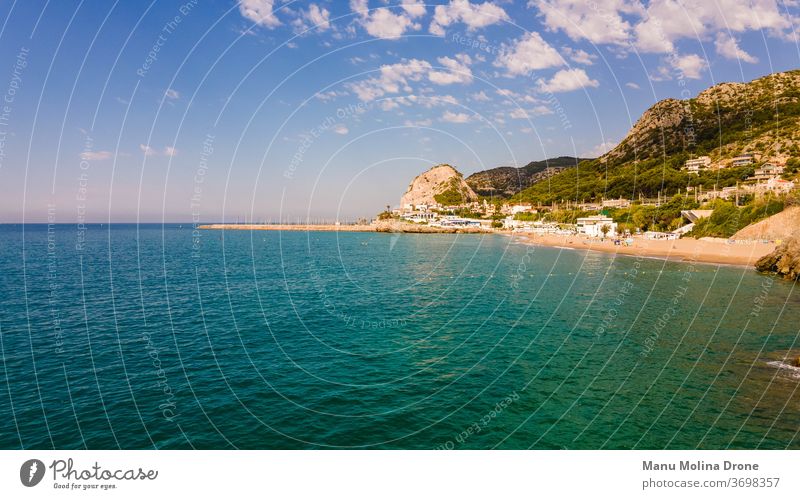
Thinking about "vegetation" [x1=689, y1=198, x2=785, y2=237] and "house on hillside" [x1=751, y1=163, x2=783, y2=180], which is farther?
"house on hillside" [x1=751, y1=163, x2=783, y2=180]

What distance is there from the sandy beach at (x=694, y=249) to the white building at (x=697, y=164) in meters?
61.7

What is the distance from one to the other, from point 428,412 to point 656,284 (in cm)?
4132

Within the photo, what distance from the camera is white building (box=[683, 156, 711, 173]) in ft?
450

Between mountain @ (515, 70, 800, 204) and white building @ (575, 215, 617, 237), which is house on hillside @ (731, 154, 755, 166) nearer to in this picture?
mountain @ (515, 70, 800, 204)

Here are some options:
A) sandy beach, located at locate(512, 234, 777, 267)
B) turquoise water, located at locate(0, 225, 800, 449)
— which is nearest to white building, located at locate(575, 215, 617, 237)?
sandy beach, located at locate(512, 234, 777, 267)

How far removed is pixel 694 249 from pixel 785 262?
100.0 feet

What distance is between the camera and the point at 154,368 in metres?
20.1

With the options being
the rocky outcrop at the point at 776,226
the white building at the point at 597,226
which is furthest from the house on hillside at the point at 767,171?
the rocky outcrop at the point at 776,226

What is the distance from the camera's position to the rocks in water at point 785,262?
46.2 m

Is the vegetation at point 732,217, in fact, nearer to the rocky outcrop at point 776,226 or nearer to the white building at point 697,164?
the rocky outcrop at point 776,226

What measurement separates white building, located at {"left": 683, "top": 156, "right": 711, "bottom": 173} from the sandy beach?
202 ft

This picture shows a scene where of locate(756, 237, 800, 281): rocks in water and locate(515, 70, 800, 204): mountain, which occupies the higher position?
locate(515, 70, 800, 204): mountain

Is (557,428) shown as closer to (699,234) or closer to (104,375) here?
(104,375)

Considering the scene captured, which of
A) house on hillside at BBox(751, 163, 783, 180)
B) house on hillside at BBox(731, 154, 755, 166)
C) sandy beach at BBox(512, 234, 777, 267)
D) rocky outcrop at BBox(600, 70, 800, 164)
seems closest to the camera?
sandy beach at BBox(512, 234, 777, 267)
